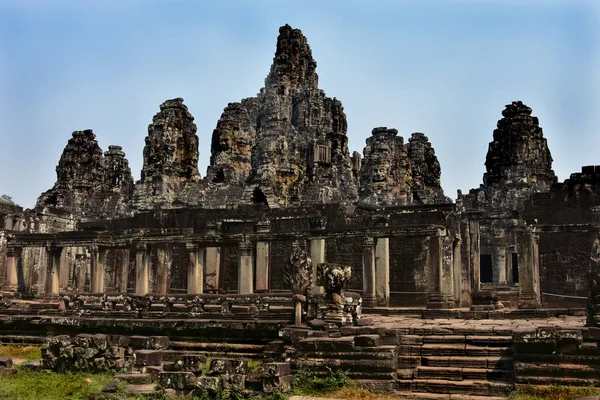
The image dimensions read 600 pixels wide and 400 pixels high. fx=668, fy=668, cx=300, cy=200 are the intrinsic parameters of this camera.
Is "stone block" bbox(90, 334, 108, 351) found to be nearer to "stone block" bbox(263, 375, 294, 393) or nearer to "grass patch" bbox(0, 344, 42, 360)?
"grass patch" bbox(0, 344, 42, 360)

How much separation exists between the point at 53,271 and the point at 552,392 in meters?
19.3

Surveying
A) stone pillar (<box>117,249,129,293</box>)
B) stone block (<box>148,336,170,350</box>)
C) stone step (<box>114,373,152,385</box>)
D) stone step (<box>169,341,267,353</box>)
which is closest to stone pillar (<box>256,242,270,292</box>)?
stone pillar (<box>117,249,129,293</box>)

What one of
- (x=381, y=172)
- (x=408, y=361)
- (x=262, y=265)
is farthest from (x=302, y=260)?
(x=381, y=172)

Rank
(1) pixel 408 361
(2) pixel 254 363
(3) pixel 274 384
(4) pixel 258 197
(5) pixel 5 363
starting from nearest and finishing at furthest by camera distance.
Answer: (3) pixel 274 384 → (1) pixel 408 361 → (5) pixel 5 363 → (2) pixel 254 363 → (4) pixel 258 197

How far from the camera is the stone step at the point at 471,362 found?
1151cm

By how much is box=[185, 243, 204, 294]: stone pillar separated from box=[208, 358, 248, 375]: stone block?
427 inches

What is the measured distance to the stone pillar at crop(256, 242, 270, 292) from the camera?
74.8 feet

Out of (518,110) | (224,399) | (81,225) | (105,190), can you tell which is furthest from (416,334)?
(105,190)

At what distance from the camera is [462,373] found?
11.5 meters

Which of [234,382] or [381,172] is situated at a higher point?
[381,172]

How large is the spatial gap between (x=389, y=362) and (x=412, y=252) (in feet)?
45.9

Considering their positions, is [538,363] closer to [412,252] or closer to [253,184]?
[412,252]

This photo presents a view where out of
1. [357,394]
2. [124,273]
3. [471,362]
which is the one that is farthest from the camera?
[124,273]

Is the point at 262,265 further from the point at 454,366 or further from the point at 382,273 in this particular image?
the point at 454,366
